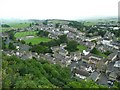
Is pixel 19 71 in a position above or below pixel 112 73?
above

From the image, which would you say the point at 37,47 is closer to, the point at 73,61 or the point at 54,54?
the point at 54,54

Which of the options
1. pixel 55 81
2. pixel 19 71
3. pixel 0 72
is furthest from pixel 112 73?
pixel 0 72

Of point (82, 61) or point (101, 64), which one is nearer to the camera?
→ point (101, 64)

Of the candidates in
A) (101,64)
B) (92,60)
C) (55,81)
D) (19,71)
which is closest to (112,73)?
(101,64)

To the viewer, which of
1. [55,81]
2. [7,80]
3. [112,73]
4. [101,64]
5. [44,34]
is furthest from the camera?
[44,34]

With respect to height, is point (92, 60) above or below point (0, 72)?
below

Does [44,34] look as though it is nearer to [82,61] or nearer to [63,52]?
[63,52]

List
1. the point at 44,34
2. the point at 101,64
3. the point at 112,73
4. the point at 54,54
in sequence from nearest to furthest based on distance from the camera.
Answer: the point at 112,73 < the point at 101,64 < the point at 54,54 < the point at 44,34

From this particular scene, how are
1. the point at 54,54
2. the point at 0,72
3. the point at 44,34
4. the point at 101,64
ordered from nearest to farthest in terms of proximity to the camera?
the point at 0,72 → the point at 101,64 → the point at 54,54 → the point at 44,34

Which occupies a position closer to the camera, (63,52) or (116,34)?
(63,52)
